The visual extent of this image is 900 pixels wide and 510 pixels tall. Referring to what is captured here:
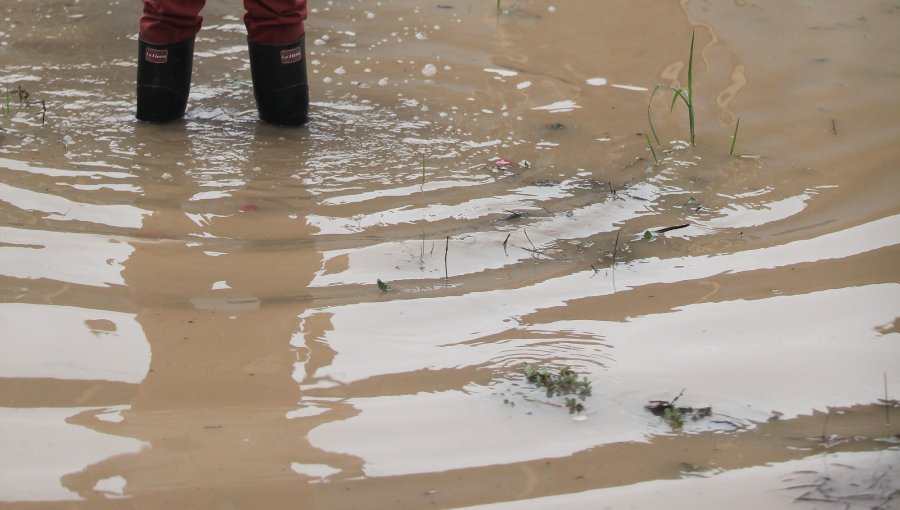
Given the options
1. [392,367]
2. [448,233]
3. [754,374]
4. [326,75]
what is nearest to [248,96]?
[326,75]

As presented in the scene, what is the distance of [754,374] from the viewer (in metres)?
2.17

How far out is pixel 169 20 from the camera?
363cm

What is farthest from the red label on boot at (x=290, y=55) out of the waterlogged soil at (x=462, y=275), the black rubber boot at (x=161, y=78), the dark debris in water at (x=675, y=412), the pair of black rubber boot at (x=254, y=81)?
the dark debris in water at (x=675, y=412)

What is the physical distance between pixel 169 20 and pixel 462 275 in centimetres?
168

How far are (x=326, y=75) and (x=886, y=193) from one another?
2.24 meters

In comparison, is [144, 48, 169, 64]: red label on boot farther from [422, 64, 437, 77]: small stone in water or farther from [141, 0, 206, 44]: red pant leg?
[422, 64, 437, 77]: small stone in water

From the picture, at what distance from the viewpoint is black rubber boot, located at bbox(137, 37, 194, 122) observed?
366 centimetres

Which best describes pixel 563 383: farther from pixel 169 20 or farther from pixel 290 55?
pixel 169 20

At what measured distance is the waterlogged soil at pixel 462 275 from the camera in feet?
6.16

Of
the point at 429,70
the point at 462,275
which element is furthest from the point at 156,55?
the point at 462,275

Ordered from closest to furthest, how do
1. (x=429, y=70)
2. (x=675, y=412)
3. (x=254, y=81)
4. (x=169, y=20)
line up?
(x=675, y=412) → (x=169, y=20) → (x=254, y=81) → (x=429, y=70)

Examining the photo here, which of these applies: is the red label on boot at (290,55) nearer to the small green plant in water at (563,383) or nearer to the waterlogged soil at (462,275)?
the waterlogged soil at (462,275)

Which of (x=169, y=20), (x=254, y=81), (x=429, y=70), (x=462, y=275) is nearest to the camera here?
(x=462, y=275)

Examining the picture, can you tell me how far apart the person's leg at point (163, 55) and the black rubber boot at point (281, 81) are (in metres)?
0.24
